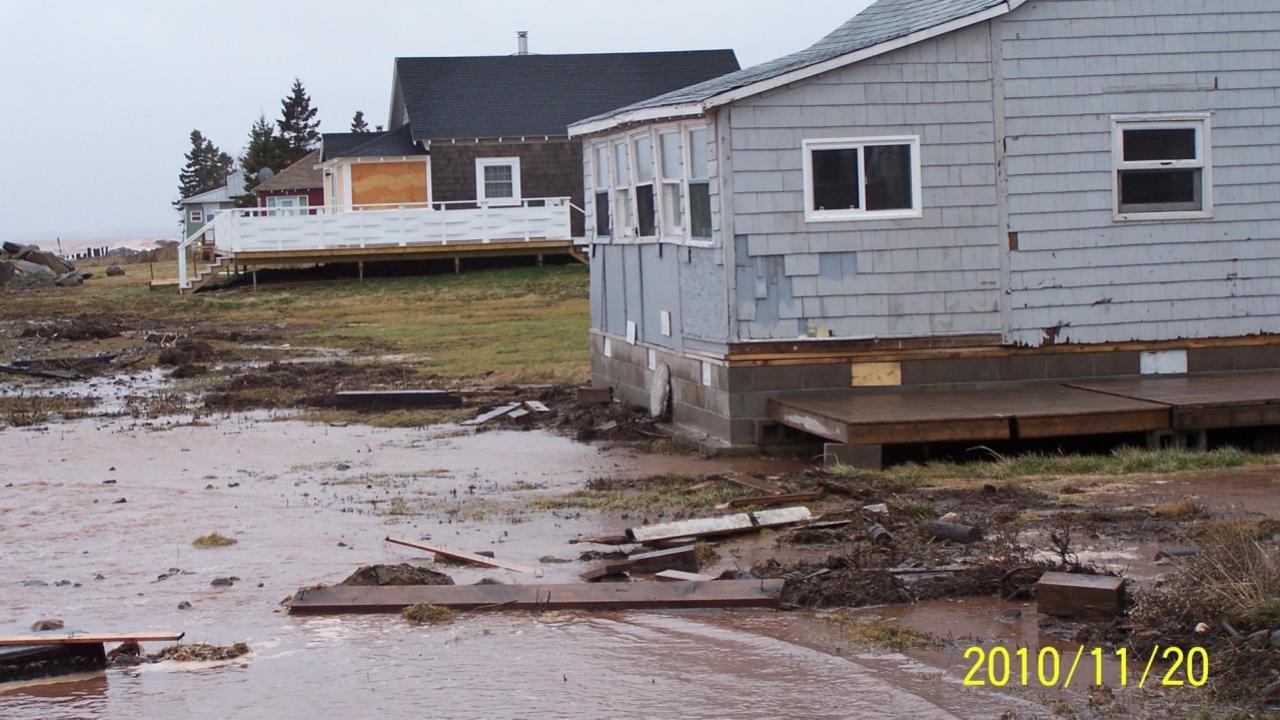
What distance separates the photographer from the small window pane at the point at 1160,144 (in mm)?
14453

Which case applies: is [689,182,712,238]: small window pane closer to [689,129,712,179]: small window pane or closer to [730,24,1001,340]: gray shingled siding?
[689,129,712,179]: small window pane

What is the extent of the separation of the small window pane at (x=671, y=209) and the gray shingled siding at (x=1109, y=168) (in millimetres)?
3429

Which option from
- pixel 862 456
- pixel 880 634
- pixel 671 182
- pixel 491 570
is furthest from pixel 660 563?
pixel 671 182

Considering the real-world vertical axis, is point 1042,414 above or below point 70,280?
below

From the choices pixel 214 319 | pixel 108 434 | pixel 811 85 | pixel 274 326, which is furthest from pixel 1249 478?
pixel 214 319

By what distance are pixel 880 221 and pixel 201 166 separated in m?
128

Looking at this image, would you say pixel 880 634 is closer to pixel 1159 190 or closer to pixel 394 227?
pixel 1159 190

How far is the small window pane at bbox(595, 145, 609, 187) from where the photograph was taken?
18.2 m

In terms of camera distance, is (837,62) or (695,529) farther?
(837,62)

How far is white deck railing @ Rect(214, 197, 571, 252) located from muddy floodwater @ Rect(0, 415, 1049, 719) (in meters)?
23.8

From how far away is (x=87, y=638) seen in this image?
753 cm

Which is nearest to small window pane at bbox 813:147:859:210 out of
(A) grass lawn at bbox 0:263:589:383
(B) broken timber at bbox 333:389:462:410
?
(B) broken timber at bbox 333:389:462:410

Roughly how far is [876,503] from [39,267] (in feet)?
163

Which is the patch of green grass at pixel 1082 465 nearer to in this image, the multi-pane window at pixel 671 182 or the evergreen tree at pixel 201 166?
the multi-pane window at pixel 671 182
